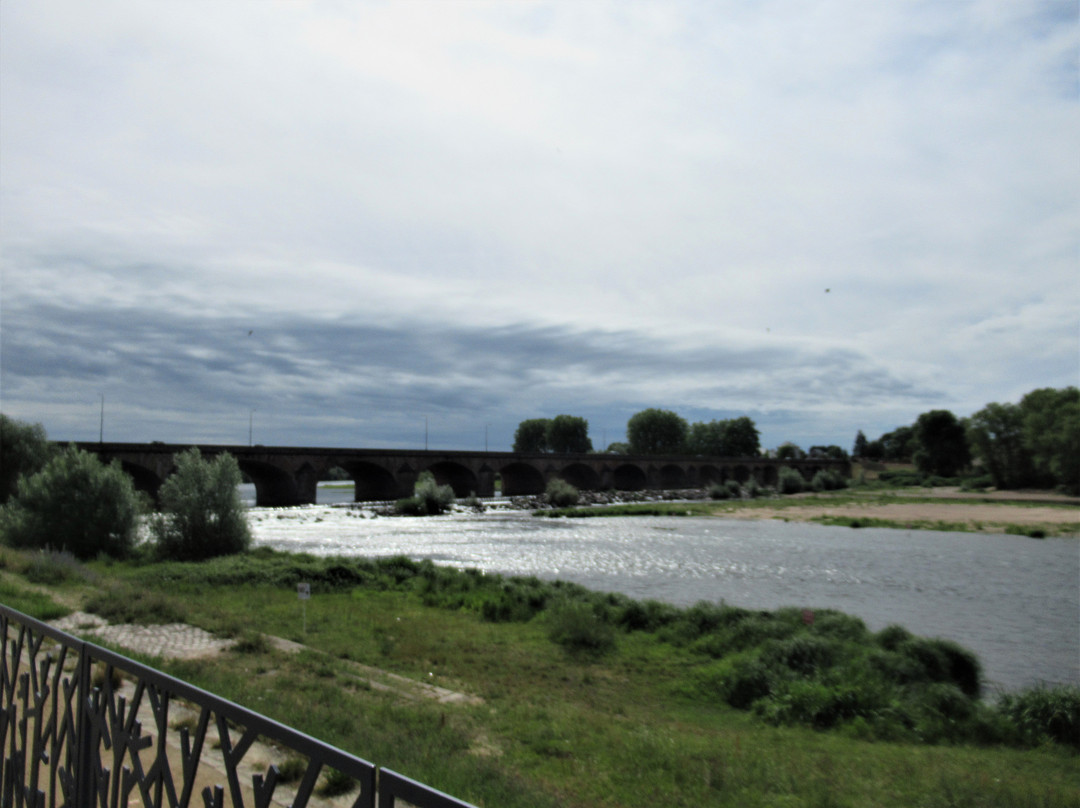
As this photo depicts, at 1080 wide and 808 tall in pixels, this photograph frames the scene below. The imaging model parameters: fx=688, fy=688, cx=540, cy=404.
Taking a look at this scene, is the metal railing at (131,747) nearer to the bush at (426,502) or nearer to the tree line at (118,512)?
the tree line at (118,512)

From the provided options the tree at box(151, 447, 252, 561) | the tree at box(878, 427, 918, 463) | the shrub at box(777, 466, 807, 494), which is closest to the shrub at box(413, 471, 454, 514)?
the tree at box(151, 447, 252, 561)

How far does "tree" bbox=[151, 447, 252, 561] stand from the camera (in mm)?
31047

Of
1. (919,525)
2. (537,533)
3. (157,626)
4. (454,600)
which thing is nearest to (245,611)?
(157,626)

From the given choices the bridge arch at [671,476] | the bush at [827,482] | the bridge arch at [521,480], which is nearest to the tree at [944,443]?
the bush at [827,482]

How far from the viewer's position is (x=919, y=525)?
64375 mm

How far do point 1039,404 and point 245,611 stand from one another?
121 metres

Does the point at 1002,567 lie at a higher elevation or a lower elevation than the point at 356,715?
lower

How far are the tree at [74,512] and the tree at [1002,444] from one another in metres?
121

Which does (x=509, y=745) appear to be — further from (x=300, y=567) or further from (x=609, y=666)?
(x=300, y=567)

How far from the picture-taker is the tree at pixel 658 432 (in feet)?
616

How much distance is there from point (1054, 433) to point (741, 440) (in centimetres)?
9849

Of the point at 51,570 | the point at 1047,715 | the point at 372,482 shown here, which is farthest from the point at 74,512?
the point at 372,482

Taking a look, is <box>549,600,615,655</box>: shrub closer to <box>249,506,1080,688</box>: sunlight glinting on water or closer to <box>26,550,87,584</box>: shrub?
<box>249,506,1080,688</box>: sunlight glinting on water

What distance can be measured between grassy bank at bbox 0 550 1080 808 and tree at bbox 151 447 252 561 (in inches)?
248
